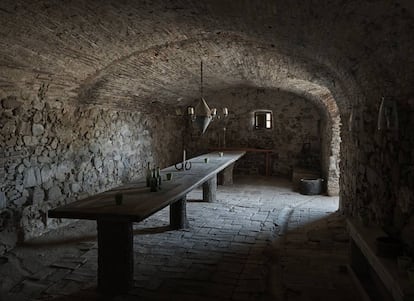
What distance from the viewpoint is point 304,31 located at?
9.95ft

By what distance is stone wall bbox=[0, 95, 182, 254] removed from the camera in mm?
4273

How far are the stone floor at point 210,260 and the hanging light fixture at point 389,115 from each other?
60.4 inches

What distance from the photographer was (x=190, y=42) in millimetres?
4406

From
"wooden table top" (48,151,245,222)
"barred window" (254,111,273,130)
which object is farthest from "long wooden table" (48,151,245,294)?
"barred window" (254,111,273,130)

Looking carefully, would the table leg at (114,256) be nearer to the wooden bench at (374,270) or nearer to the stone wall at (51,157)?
the stone wall at (51,157)

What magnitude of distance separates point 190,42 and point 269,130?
19.2 ft

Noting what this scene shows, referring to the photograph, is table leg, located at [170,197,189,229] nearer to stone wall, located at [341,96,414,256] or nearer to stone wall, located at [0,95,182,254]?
stone wall, located at [0,95,182,254]

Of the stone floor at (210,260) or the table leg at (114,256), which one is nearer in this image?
the table leg at (114,256)

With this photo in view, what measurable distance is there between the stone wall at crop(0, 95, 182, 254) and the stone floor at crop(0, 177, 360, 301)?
16.2 inches

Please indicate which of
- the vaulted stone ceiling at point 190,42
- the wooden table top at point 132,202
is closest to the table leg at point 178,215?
the wooden table top at point 132,202

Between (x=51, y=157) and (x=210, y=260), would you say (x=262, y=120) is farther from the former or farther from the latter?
(x=210, y=260)

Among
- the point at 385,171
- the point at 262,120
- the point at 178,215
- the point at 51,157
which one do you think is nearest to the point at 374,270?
the point at 385,171

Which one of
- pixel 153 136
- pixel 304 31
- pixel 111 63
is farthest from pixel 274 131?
pixel 304 31

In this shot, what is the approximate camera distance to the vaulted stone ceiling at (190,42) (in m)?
2.45
